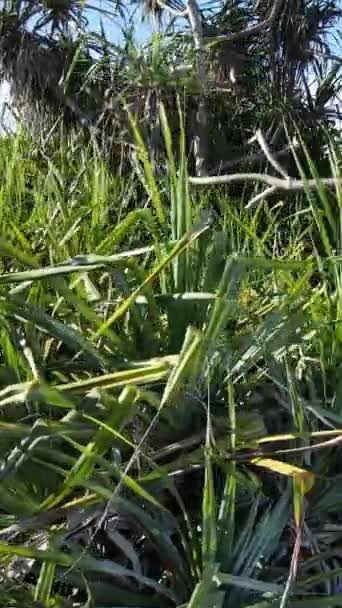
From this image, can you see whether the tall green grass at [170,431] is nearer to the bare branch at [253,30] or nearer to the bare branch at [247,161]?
the bare branch at [247,161]

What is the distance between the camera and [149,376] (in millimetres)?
902

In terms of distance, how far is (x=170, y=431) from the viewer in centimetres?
100

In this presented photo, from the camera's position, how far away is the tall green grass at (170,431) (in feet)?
2.84

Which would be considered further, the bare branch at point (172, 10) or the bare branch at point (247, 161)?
the bare branch at point (172, 10)

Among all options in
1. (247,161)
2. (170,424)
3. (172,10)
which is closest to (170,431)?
(170,424)

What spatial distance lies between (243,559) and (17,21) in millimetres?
6425

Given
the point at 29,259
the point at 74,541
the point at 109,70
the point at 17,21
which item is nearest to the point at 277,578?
the point at 74,541

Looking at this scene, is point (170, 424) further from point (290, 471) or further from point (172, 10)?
point (172, 10)

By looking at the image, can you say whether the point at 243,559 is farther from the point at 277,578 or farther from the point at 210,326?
the point at 210,326

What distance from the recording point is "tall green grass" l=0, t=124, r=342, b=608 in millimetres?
864

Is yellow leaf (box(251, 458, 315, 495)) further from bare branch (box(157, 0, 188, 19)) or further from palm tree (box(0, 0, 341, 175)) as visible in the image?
bare branch (box(157, 0, 188, 19))

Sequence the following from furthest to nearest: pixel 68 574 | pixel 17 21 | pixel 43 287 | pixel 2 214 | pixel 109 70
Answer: pixel 17 21 → pixel 109 70 → pixel 2 214 → pixel 43 287 → pixel 68 574

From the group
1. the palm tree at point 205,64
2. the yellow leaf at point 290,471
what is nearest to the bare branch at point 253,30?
the palm tree at point 205,64

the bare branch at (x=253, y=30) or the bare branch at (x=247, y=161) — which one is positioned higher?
the bare branch at (x=253, y=30)
